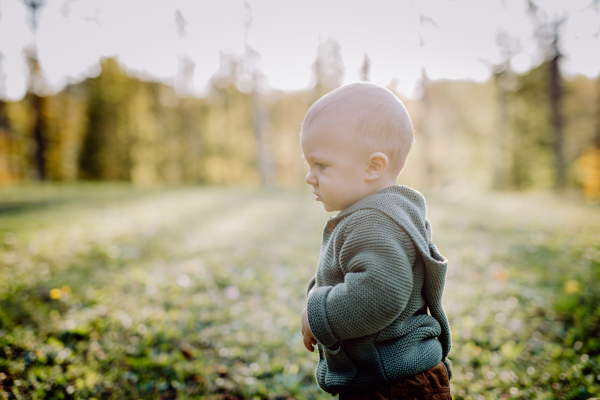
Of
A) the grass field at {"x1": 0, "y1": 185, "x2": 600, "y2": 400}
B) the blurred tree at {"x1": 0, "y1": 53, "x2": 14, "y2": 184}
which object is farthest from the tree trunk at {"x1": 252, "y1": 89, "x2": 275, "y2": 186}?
the blurred tree at {"x1": 0, "y1": 53, "x2": 14, "y2": 184}

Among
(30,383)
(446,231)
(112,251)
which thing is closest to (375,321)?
(30,383)

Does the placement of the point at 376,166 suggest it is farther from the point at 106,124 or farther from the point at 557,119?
the point at 106,124

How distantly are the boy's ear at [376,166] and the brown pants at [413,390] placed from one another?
0.82m

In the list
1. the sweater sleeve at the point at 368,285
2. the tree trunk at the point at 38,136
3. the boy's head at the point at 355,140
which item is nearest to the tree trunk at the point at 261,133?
the tree trunk at the point at 38,136

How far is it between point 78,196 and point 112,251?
26.2 feet

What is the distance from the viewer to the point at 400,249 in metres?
1.17

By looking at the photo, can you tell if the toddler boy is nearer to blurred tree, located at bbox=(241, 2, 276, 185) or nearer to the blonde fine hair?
the blonde fine hair

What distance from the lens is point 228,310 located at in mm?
3586

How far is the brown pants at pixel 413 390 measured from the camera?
4.19 ft

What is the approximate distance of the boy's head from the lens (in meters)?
1.26

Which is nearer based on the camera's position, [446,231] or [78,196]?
[446,231]

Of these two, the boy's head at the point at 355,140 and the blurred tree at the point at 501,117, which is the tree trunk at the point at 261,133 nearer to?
the blurred tree at the point at 501,117

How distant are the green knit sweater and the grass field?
134 centimetres

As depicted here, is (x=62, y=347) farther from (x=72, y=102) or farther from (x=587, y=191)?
(x=72, y=102)
